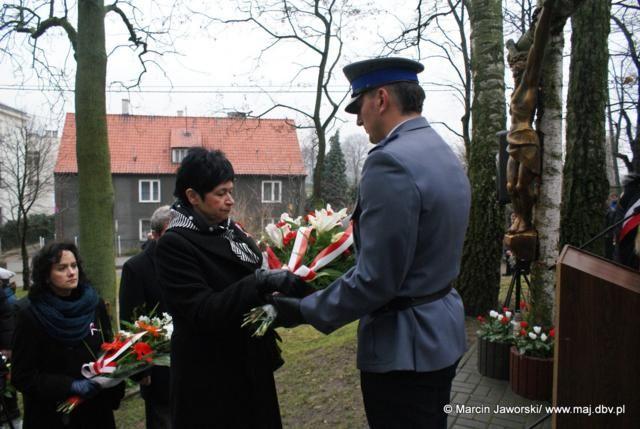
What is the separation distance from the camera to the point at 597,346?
2.43 meters

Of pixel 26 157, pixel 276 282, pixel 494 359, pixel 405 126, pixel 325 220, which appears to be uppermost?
pixel 26 157

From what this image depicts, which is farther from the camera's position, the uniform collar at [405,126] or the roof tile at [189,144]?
the roof tile at [189,144]

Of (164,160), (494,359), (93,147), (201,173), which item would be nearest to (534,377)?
(494,359)

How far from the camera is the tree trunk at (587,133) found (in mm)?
5535

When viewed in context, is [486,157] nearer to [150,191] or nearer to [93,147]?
[93,147]

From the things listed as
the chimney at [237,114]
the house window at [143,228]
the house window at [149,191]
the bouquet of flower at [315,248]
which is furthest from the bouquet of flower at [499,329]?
the house window at [149,191]

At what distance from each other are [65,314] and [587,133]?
5481mm

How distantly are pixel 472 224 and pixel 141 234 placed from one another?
3170 cm

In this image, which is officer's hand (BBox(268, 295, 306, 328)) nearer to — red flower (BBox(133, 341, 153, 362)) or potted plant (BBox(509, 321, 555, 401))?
red flower (BBox(133, 341, 153, 362))

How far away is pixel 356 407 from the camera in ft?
15.6

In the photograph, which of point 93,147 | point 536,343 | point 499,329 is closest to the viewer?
point 536,343

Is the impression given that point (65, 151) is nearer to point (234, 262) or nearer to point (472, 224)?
point (472, 224)

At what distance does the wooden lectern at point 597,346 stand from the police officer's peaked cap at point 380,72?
48.2 inches

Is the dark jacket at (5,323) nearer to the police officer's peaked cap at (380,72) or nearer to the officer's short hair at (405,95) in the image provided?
the police officer's peaked cap at (380,72)
